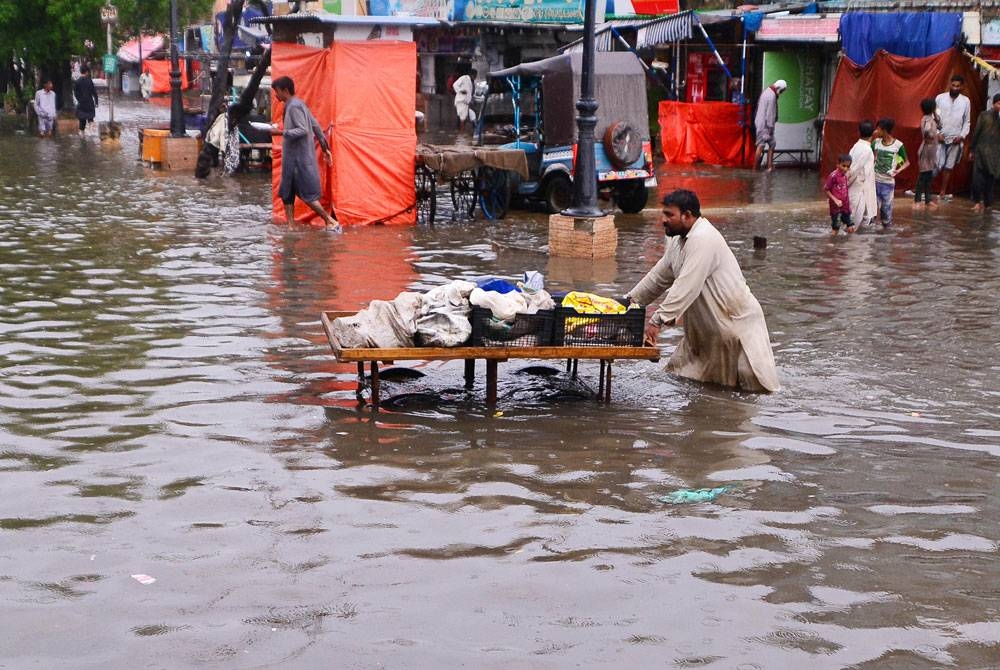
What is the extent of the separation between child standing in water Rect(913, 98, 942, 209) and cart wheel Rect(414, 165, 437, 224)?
703 centimetres

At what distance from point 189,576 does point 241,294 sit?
673 centimetres

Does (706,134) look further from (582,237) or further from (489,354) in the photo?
(489,354)

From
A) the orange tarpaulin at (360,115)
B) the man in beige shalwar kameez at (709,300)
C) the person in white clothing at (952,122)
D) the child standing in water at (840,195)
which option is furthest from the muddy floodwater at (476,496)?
the person in white clothing at (952,122)

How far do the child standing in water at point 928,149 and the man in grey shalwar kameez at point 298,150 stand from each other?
8668 millimetres

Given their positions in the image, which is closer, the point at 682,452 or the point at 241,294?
the point at 682,452

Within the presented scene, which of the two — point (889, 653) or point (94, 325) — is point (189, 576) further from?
point (94, 325)

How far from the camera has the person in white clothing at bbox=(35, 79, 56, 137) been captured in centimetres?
3409

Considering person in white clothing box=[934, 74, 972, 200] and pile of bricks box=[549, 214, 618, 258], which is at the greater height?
person in white clothing box=[934, 74, 972, 200]

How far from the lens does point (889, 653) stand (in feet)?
16.6

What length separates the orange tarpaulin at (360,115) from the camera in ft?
55.6

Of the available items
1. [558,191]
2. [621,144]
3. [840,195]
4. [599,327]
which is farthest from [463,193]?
[599,327]

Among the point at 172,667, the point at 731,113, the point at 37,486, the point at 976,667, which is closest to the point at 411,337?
the point at 37,486

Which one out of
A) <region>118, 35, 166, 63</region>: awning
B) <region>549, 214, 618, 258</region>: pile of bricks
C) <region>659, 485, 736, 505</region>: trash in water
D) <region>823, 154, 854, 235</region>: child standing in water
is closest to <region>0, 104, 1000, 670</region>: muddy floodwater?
<region>659, 485, 736, 505</region>: trash in water

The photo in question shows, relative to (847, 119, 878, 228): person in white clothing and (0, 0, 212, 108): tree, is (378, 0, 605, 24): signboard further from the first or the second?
(847, 119, 878, 228): person in white clothing
